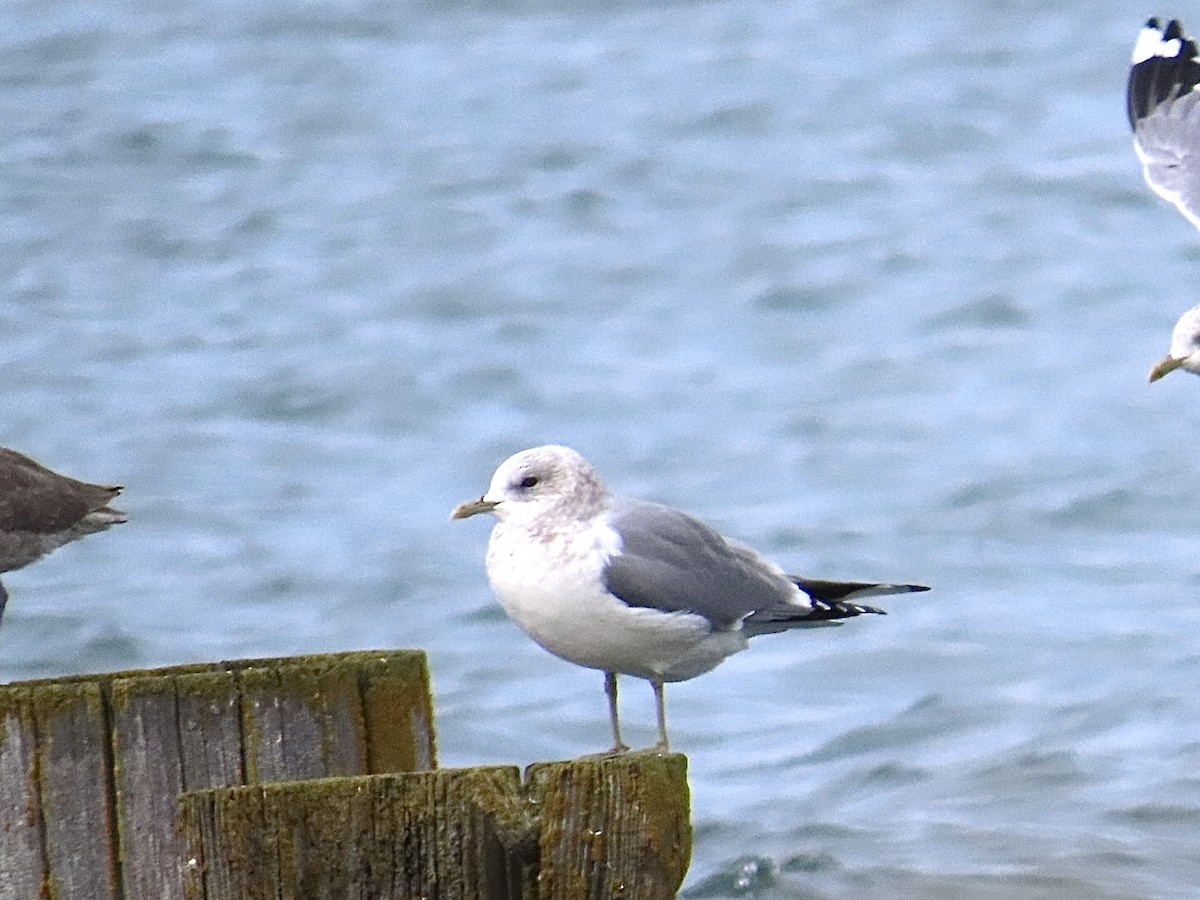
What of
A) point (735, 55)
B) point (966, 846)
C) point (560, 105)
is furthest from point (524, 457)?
point (735, 55)

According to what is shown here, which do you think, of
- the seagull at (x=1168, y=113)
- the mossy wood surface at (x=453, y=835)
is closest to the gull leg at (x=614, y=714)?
the mossy wood surface at (x=453, y=835)

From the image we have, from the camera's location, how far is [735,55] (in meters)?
22.5

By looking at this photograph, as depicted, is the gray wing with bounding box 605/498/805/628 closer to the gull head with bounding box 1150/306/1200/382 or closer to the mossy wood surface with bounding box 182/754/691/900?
the mossy wood surface with bounding box 182/754/691/900

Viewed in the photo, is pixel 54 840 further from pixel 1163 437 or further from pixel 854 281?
pixel 854 281

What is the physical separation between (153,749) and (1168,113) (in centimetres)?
774

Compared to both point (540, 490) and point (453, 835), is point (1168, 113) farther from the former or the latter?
point (453, 835)

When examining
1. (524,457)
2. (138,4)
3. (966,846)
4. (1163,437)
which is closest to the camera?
(524,457)

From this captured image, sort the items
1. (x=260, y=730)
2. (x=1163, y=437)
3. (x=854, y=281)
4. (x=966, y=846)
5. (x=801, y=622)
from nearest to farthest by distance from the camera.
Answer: (x=260, y=730) → (x=801, y=622) → (x=966, y=846) → (x=1163, y=437) → (x=854, y=281)

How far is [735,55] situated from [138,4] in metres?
5.49

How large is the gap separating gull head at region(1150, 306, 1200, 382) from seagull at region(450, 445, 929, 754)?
3.65 metres

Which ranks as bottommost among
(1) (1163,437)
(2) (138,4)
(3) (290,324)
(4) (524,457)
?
(4) (524,457)

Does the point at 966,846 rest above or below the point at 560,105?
below

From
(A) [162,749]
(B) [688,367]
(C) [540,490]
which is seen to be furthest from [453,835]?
(B) [688,367]

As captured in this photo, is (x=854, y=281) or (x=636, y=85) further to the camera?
(x=636, y=85)
